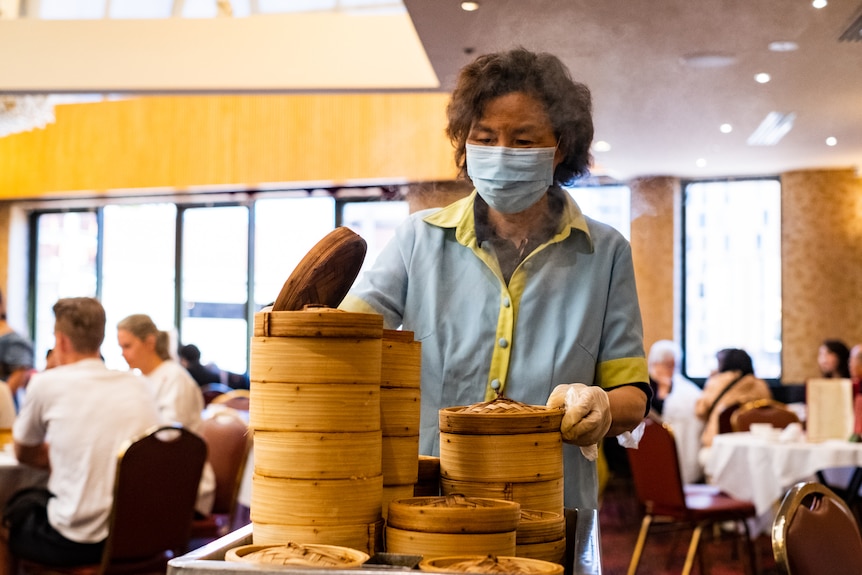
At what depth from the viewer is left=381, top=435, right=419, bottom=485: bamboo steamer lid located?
1107 millimetres

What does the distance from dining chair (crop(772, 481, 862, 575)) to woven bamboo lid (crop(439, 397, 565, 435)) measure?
38.1 inches

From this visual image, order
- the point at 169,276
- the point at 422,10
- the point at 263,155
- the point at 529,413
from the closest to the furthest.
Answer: the point at 529,413 → the point at 422,10 → the point at 263,155 → the point at 169,276

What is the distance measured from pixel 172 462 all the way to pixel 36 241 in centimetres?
1016

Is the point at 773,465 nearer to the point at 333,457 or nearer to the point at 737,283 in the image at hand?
the point at 333,457

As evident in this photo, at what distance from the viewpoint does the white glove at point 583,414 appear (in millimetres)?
1162

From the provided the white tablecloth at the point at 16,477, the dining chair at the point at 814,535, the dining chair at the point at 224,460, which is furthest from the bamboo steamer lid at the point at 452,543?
the dining chair at the point at 224,460

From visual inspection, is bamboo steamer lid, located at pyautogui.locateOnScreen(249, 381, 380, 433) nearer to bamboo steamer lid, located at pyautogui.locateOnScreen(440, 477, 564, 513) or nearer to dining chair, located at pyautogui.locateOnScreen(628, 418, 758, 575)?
bamboo steamer lid, located at pyautogui.locateOnScreen(440, 477, 564, 513)

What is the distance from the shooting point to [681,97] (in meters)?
4.21

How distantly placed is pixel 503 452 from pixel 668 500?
3975 mm

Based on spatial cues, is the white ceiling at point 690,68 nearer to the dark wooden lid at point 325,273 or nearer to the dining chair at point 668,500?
the dark wooden lid at point 325,273

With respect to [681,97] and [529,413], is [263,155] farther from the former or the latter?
[529,413]

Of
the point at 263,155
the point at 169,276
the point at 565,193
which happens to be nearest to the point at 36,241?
the point at 169,276

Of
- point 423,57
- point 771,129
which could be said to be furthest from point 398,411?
point 423,57

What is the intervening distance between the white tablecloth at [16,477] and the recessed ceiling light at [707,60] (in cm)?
374
